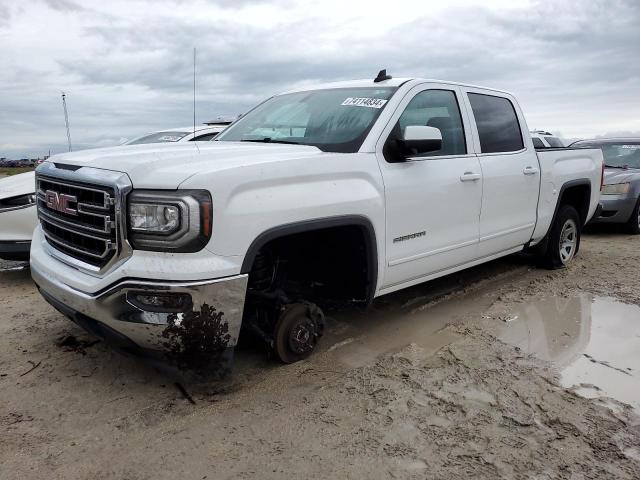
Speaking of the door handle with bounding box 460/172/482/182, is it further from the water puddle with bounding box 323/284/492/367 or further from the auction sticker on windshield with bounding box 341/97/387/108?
the water puddle with bounding box 323/284/492/367

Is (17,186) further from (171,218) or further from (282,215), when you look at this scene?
(282,215)

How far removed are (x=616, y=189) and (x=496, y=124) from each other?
16.4ft

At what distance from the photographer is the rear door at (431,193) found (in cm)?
380

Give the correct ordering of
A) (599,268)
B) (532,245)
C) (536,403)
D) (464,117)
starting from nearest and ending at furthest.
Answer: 1. (536,403)
2. (464,117)
3. (532,245)
4. (599,268)

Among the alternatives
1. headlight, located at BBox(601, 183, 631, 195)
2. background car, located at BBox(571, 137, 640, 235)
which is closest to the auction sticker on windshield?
background car, located at BBox(571, 137, 640, 235)

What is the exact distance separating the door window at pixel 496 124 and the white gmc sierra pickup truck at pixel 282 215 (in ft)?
0.07

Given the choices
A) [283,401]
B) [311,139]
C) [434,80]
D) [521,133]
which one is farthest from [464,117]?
[283,401]

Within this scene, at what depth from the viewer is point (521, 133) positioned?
17.9 ft

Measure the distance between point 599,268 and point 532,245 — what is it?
45.6 inches

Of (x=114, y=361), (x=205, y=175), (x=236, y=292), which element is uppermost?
(x=205, y=175)

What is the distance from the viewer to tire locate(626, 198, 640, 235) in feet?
29.2

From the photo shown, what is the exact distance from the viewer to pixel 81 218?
3.13m

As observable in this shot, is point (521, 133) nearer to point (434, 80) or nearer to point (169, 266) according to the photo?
point (434, 80)

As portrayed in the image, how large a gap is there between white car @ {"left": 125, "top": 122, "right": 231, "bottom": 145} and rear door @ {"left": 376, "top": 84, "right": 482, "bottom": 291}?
336 cm
